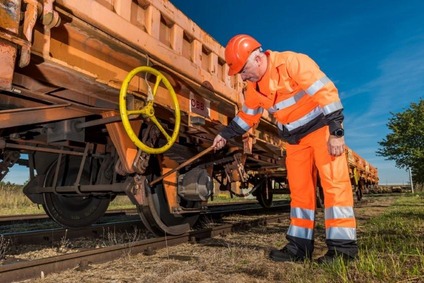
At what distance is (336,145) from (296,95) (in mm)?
585

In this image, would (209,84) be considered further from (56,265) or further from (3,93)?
(56,265)

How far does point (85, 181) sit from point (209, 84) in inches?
92.0

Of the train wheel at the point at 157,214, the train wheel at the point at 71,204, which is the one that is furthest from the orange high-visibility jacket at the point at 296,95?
the train wheel at the point at 71,204

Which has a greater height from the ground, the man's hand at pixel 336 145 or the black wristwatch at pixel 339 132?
the black wristwatch at pixel 339 132

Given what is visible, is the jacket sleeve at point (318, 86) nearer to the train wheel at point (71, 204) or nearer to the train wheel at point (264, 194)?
the train wheel at point (71, 204)

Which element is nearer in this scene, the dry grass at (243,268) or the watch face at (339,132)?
the dry grass at (243,268)

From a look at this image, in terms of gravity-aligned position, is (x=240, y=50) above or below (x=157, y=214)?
above

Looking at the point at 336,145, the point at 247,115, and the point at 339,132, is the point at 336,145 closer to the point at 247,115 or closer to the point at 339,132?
the point at 339,132

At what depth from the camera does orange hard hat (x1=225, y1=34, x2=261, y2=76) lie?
3185mm

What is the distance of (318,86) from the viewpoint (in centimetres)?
A: 290

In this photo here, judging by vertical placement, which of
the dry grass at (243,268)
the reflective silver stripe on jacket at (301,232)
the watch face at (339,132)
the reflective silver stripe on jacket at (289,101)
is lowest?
the dry grass at (243,268)

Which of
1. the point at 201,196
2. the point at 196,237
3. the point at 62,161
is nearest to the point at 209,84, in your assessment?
the point at 201,196

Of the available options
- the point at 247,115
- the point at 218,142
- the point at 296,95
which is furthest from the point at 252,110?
the point at 296,95

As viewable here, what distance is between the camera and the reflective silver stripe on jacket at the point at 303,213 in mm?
3335
